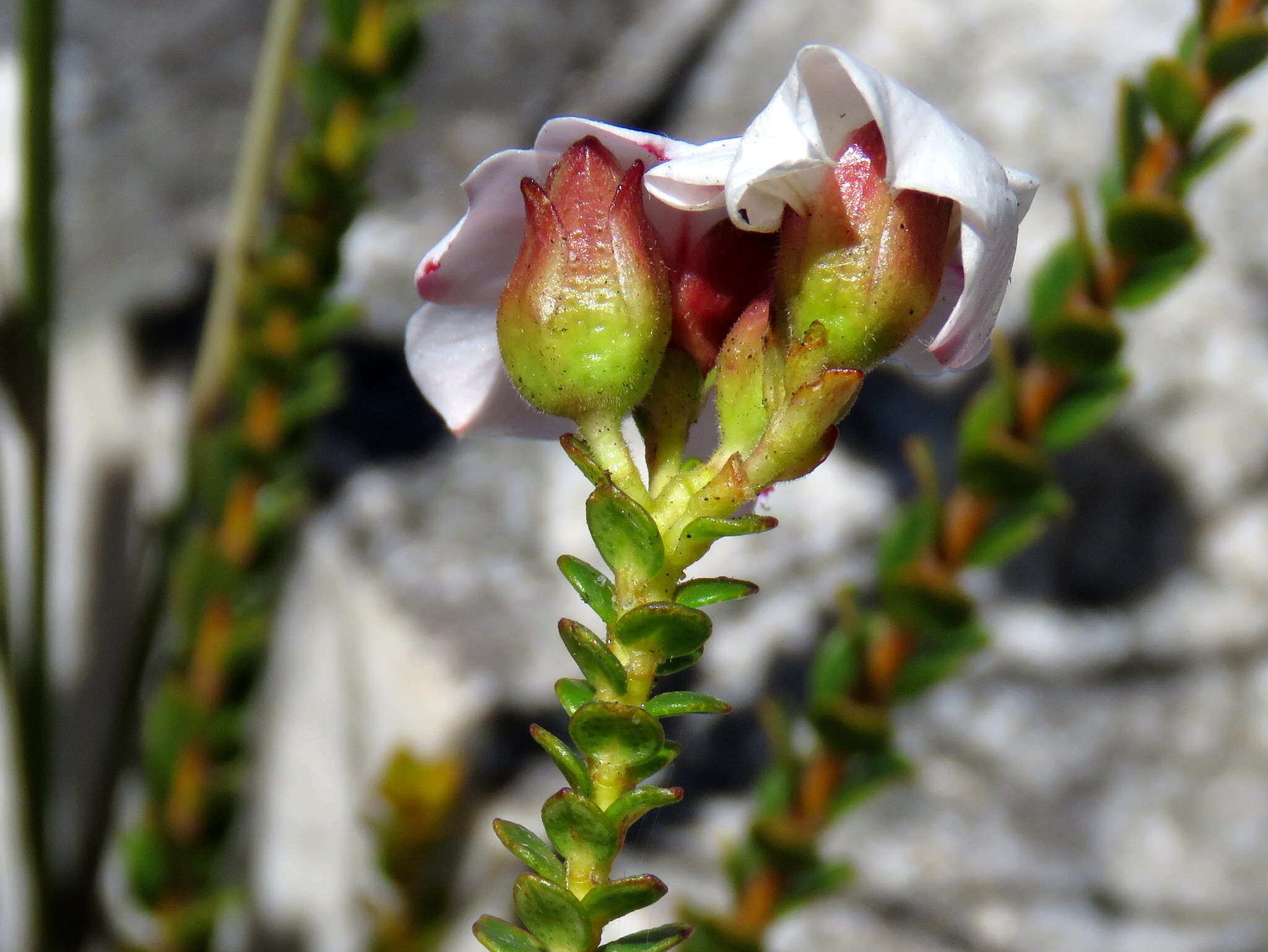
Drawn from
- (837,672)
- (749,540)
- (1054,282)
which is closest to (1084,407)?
(1054,282)

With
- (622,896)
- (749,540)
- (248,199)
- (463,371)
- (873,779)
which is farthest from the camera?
(749,540)

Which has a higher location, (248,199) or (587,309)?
(248,199)

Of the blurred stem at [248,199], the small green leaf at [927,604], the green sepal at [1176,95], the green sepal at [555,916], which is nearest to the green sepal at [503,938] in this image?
the green sepal at [555,916]

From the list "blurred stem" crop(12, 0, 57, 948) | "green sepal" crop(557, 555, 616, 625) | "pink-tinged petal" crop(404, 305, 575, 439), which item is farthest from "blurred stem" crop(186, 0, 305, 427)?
"green sepal" crop(557, 555, 616, 625)

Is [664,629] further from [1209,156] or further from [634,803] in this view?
[1209,156]

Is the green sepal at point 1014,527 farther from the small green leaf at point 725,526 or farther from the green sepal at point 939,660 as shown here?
the small green leaf at point 725,526

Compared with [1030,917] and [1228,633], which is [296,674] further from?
[1228,633]

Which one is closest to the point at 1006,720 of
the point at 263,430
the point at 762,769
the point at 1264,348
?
the point at 762,769

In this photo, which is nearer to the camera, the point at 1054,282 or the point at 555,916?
the point at 555,916
